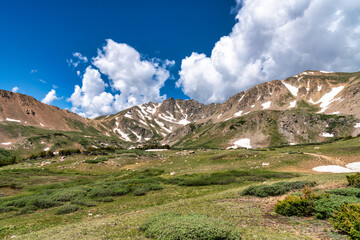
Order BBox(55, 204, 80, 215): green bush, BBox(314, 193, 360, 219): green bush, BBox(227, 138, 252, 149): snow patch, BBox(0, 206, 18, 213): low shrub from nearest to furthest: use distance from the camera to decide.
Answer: BBox(314, 193, 360, 219): green bush
BBox(55, 204, 80, 215): green bush
BBox(0, 206, 18, 213): low shrub
BBox(227, 138, 252, 149): snow patch

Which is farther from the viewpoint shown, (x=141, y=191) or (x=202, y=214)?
(x=141, y=191)

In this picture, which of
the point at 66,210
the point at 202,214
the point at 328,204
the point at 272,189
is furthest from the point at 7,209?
the point at 328,204

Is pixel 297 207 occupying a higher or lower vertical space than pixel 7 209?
higher

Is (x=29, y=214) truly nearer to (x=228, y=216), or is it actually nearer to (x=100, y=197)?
(x=100, y=197)

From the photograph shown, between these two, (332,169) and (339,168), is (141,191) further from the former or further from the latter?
(339,168)

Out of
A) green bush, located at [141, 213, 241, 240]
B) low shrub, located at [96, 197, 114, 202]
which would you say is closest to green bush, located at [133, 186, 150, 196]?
low shrub, located at [96, 197, 114, 202]

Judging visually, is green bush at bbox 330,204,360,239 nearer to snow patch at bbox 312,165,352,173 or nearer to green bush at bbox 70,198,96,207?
green bush at bbox 70,198,96,207

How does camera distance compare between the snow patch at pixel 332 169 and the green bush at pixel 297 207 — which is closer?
the green bush at pixel 297 207

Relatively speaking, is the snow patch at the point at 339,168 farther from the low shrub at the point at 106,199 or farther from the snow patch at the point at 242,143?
the snow patch at the point at 242,143

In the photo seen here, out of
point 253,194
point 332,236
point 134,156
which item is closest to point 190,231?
point 332,236

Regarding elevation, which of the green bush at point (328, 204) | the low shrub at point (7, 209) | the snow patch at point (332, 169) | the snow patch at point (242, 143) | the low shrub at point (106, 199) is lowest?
the low shrub at point (7, 209)

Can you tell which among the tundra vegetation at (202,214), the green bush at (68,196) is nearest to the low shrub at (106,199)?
the tundra vegetation at (202,214)

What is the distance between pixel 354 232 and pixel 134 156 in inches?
3292

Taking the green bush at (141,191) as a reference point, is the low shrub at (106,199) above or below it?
below
